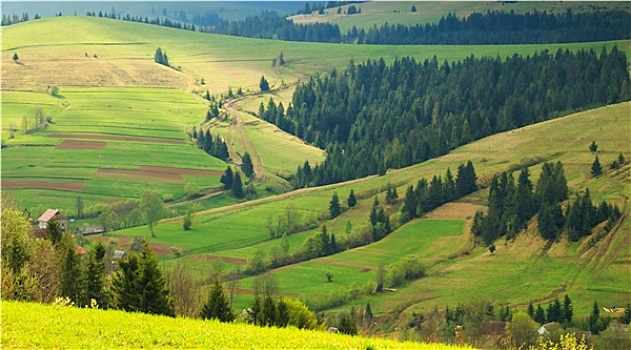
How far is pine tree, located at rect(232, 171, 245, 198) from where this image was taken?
172462 mm

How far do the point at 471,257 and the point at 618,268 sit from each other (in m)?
20.7

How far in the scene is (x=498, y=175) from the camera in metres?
162

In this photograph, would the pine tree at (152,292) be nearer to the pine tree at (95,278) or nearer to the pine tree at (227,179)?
the pine tree at (95,278)

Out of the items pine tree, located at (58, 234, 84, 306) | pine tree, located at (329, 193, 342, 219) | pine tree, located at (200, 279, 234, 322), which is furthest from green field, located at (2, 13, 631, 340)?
pine tree, located at (200, 279, 234, 322)

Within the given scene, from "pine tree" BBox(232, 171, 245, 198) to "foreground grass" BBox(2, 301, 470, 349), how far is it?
5484 inches

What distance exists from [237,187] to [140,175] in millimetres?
19436

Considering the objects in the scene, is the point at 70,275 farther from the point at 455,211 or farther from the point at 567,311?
the point at 455,211

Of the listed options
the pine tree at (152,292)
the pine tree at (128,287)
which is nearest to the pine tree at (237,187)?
the pine tree at (128,287)

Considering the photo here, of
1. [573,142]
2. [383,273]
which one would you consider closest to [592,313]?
[383,273]

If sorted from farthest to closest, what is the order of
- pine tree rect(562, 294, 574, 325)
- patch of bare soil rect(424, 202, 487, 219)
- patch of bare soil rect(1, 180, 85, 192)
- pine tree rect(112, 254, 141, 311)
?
patch of bare soil rect(1, 180, 85, 192) → patch of bare soil rect(424, 202, 487, 219) → pine tree rect(562, 294, 574, 325) → pine tree rect(112, 254, 141, 311)

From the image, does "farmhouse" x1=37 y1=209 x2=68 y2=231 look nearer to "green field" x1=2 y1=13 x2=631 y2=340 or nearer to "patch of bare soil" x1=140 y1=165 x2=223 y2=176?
"green field" x1=2 y1=13 x2=631 y2=340

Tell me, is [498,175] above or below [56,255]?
below

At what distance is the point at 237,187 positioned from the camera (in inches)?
6836

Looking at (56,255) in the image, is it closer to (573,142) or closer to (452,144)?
(573,142)
